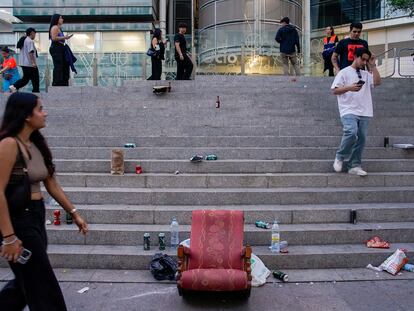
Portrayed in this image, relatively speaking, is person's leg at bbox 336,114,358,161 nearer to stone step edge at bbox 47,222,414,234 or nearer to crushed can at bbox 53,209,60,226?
Result: stone step edge at bbox 47,222,414,234

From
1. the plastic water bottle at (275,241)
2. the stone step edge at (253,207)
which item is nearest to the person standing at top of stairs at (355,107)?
the stone step edge at (253,207)

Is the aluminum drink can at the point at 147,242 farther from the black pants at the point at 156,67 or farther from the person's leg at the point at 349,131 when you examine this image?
the black pants at the point at 156,67

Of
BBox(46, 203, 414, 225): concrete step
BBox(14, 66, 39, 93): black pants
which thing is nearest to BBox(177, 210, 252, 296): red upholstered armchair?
BBox(46, 203, 414, 225): concrete step

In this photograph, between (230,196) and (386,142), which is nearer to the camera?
(230,196)

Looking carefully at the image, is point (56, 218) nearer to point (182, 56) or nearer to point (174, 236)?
point (174, 236)

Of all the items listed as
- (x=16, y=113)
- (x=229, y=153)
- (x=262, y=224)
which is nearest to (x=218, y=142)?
(x=229, y=153)

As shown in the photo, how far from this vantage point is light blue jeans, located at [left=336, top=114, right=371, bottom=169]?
6949 millimetres

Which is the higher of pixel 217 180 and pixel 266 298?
pixel 217 180

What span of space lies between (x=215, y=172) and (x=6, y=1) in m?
Answer: 20.9

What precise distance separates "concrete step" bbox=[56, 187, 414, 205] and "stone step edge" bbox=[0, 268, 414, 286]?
1388 millimetres

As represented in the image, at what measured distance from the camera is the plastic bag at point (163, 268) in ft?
16.9

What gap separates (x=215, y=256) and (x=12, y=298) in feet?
7.16

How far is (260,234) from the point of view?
5.84 metres

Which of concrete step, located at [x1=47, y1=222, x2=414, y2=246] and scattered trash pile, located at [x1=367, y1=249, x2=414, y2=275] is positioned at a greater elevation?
concrete step, located at [x1=47, y1=222, x2=414, y2=246]
